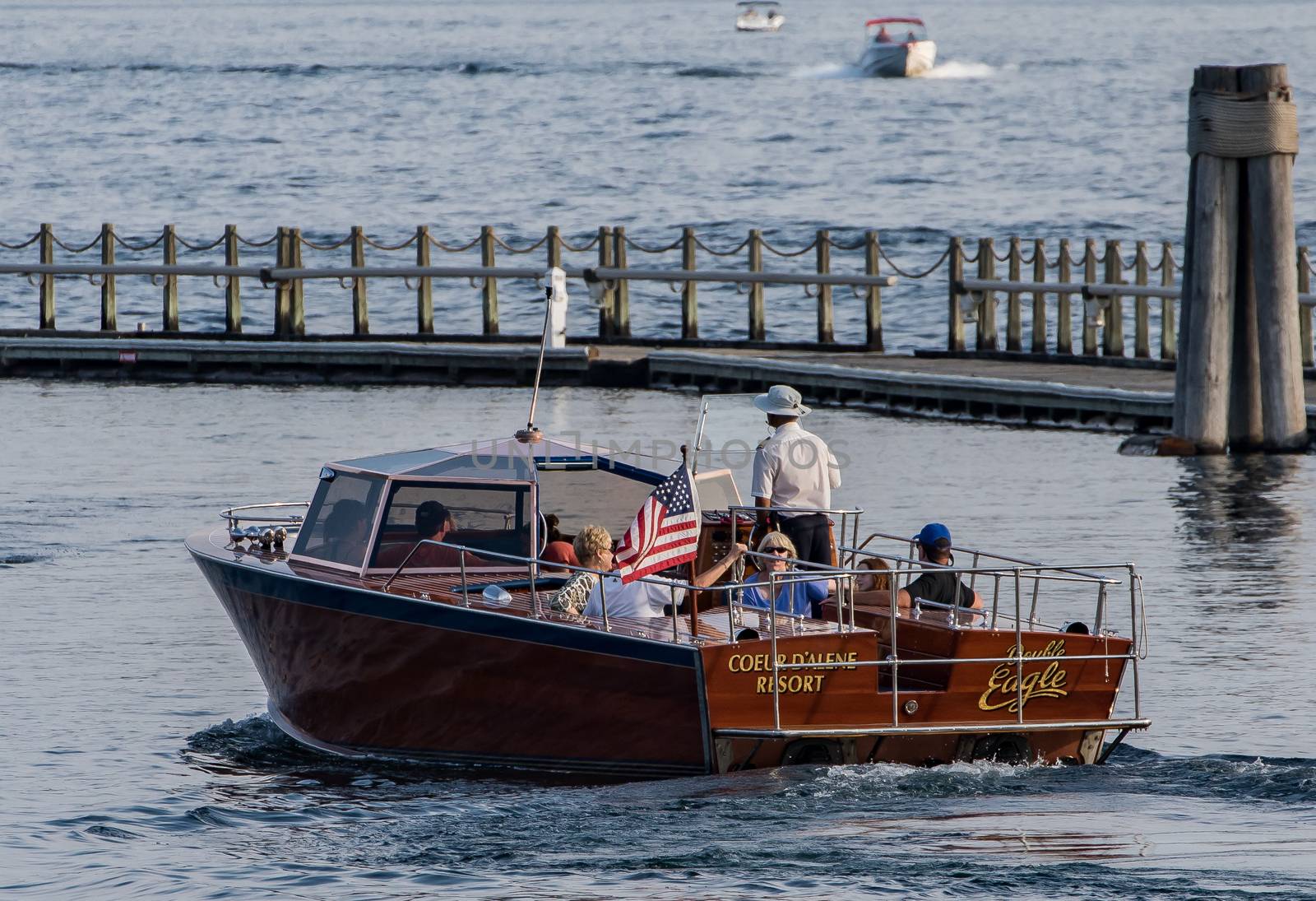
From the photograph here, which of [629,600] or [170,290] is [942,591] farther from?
[170,290]

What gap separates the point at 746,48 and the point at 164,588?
12926cm

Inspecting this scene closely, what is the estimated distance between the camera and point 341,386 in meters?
29.3

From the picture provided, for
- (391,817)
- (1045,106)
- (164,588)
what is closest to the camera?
(391,817)

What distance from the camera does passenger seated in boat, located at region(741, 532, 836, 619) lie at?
11.5 meters

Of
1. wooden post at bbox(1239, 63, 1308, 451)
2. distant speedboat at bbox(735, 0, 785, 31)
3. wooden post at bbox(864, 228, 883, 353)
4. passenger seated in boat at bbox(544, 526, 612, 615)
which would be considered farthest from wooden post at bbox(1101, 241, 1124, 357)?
distant speedboat at bbox(735, 0, 785, 31)

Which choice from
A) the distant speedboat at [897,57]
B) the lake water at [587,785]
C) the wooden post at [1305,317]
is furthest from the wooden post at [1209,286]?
the distant speedboat at [897,57]

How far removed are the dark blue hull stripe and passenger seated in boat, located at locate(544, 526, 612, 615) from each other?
311 mm

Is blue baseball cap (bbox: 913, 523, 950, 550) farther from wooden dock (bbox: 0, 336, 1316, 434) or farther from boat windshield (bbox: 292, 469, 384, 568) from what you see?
wooden dock (bbox: 0, 336, 1316, 434)

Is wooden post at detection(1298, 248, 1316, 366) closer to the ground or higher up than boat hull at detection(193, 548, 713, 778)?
higher up

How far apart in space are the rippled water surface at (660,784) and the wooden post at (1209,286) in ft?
4.37

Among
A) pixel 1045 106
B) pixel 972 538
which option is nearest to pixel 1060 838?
pixel 972 538

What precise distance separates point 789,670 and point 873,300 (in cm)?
1916

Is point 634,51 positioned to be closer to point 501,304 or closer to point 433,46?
point 433,46

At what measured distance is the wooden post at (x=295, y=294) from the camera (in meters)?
31.4
